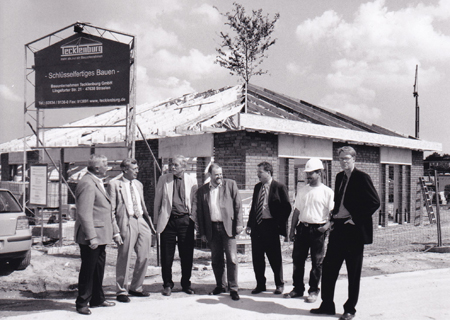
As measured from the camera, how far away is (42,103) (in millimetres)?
10922

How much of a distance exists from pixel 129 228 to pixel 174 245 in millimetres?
716

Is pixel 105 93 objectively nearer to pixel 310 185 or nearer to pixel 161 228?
pixel 161 228

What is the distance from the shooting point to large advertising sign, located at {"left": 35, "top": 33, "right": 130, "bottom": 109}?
32.8ft

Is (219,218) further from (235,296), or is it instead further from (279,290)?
(279,290)

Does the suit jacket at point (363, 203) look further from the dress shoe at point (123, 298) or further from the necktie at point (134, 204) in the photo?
the dress shoe at point (123, 298)

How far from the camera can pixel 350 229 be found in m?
5.03

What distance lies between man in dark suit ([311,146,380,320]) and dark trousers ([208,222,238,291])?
1224 millimetres

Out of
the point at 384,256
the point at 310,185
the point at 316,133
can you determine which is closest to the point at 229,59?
the point at 316,133

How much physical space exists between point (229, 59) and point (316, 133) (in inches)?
750

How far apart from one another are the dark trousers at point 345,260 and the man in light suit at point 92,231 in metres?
2.58

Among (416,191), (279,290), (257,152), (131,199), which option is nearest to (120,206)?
(131,199)

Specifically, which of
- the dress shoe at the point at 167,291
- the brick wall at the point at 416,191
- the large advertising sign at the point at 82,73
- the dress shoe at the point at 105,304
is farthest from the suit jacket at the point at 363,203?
the brick wall at the point at 416,191

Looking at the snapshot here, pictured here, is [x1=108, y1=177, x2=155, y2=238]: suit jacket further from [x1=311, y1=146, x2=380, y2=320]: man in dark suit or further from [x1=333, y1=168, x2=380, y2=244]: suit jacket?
[x1=333, y1=168, x2=380, y2=244]: suit jacket

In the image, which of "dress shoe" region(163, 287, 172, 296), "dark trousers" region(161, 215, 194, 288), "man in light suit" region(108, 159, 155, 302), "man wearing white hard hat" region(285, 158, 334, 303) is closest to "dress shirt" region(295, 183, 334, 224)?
"man wearing white hard hat" region(285, 158, 334, 303)
